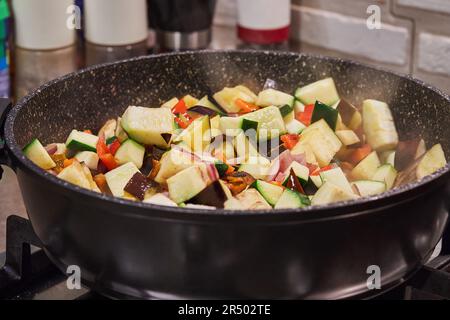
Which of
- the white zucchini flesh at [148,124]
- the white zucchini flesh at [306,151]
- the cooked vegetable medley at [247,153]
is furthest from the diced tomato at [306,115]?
the white zucchini flesh at [148,124]

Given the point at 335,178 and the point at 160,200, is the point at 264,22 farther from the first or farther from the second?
the point at 160,200

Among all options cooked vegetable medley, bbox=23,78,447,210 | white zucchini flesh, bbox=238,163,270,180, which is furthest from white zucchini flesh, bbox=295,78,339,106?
white zucchini flesh, bbox=238,163,270,180

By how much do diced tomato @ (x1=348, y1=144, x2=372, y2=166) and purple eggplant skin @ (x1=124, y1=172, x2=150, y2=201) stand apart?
36 centimetres

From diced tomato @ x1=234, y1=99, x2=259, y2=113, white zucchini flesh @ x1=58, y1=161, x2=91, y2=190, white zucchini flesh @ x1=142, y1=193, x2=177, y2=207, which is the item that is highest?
white zucchini flesh @ x1=142, y1=193, x2=177, y2=207

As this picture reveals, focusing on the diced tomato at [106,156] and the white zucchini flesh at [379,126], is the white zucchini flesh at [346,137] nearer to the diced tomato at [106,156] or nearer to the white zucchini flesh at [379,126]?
the white zucchini flesh at [379,126]

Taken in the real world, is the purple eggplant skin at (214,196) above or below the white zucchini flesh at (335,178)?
above

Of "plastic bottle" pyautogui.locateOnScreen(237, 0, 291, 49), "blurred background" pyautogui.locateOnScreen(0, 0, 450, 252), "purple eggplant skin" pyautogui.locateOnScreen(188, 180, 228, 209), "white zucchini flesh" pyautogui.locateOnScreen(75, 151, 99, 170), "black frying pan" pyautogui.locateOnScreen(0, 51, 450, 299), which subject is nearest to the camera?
"black frying pan" pyautogui.locateOnScreen(0, 51, 450, 299)

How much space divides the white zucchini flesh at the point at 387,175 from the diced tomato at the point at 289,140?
12cm

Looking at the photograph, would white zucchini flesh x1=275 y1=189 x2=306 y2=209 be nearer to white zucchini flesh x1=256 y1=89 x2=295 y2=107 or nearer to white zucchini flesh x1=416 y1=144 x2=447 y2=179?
white zucchini flesh x1=416 y1=144 x2=447 y2=179

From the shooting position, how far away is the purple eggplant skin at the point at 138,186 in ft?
3.31

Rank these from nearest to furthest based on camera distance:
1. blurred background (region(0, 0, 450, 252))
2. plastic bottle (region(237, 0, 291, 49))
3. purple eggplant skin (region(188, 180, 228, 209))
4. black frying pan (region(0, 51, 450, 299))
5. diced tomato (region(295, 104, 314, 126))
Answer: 1. black frying pan (region(0, 51, 450, 299))
2. purple eggplant skin (region(188, 180, 228, 209))
3. diced tomato (region(295, 104, 314, 126))
4. blurred background (region(0, 0, 450, 252))
5. plastic bottle (region(237, 0, 291, 49))

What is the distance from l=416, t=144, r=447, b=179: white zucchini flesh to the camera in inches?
42.2

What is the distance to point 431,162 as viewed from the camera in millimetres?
1085

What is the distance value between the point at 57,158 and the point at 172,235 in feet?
1.27
